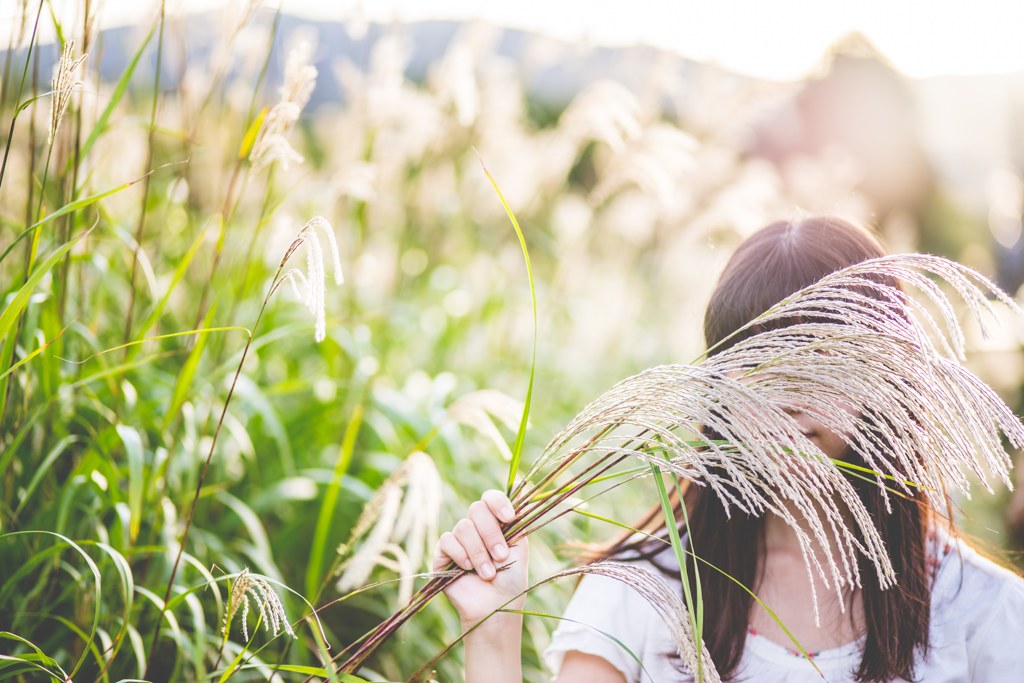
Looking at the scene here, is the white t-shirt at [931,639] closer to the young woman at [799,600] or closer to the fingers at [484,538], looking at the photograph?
the young woman at [799,600]

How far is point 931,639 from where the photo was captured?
160 centimetres

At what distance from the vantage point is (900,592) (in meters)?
1.59

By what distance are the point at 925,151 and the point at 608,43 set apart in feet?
39.2

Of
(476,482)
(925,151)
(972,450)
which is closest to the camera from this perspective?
(972,450)

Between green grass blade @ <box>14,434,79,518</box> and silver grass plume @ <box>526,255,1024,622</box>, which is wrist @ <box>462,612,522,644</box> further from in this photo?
green grass blade @ <box>14,434,79,518</box>

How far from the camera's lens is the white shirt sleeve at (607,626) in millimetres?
1618

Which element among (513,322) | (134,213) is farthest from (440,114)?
(134,213)

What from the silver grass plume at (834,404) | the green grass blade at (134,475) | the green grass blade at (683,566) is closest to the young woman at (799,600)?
the silver grass plume at (834,404)

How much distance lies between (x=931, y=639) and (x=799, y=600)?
25 cm

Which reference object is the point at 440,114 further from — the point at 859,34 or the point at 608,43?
the point at 859,34

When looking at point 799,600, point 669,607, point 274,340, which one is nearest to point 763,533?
point 799,600

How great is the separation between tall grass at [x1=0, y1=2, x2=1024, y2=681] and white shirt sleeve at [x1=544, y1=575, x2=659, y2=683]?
296 millimetres

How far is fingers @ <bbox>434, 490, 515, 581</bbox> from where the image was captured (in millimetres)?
1203

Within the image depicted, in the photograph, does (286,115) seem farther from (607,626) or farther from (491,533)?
(607,626)
